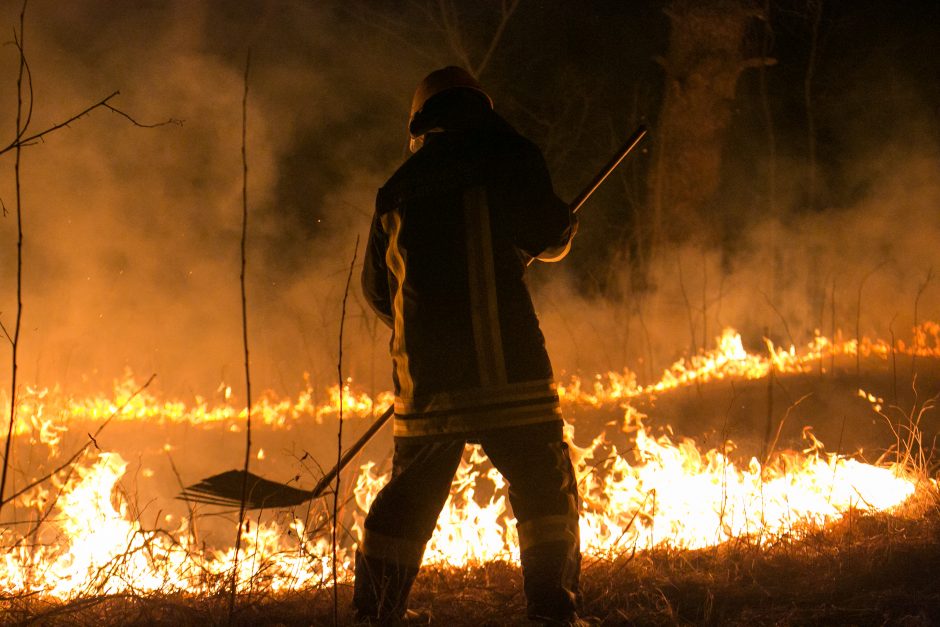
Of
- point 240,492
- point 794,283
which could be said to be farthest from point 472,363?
point 794,283

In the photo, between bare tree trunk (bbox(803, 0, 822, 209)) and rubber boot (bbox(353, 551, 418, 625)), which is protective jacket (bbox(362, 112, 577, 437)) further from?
bare tree trunk (bbox(803, 0, 822, 209))

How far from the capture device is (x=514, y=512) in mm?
2713

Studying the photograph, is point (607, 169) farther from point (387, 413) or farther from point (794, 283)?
point (794, 283)

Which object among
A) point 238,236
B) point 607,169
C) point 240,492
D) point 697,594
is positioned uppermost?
point 238,236

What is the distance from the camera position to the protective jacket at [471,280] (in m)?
2.71

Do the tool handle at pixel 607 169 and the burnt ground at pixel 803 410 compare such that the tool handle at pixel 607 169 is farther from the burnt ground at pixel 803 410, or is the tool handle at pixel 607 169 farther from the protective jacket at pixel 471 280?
the burnt ground at pixel 803 410

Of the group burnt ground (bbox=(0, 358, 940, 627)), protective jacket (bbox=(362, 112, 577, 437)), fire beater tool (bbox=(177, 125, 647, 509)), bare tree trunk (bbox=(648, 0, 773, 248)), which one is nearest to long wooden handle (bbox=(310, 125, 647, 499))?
fire beater tool (bbox=(177, 125, 647, 509))

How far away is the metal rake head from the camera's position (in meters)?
3.21

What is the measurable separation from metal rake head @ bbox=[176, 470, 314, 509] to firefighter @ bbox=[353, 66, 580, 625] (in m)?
0.57

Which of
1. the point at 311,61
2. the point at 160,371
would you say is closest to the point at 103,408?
the point at 160,371

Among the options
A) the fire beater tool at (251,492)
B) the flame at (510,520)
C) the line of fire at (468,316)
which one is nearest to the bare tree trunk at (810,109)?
the line of fire at (468,316)

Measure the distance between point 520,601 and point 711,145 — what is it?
765 centimetres

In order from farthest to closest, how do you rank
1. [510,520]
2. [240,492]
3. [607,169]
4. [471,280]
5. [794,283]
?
[794,283], [510,520], [607,169], [240,492], [471,280]

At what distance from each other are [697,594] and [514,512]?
872 mm
